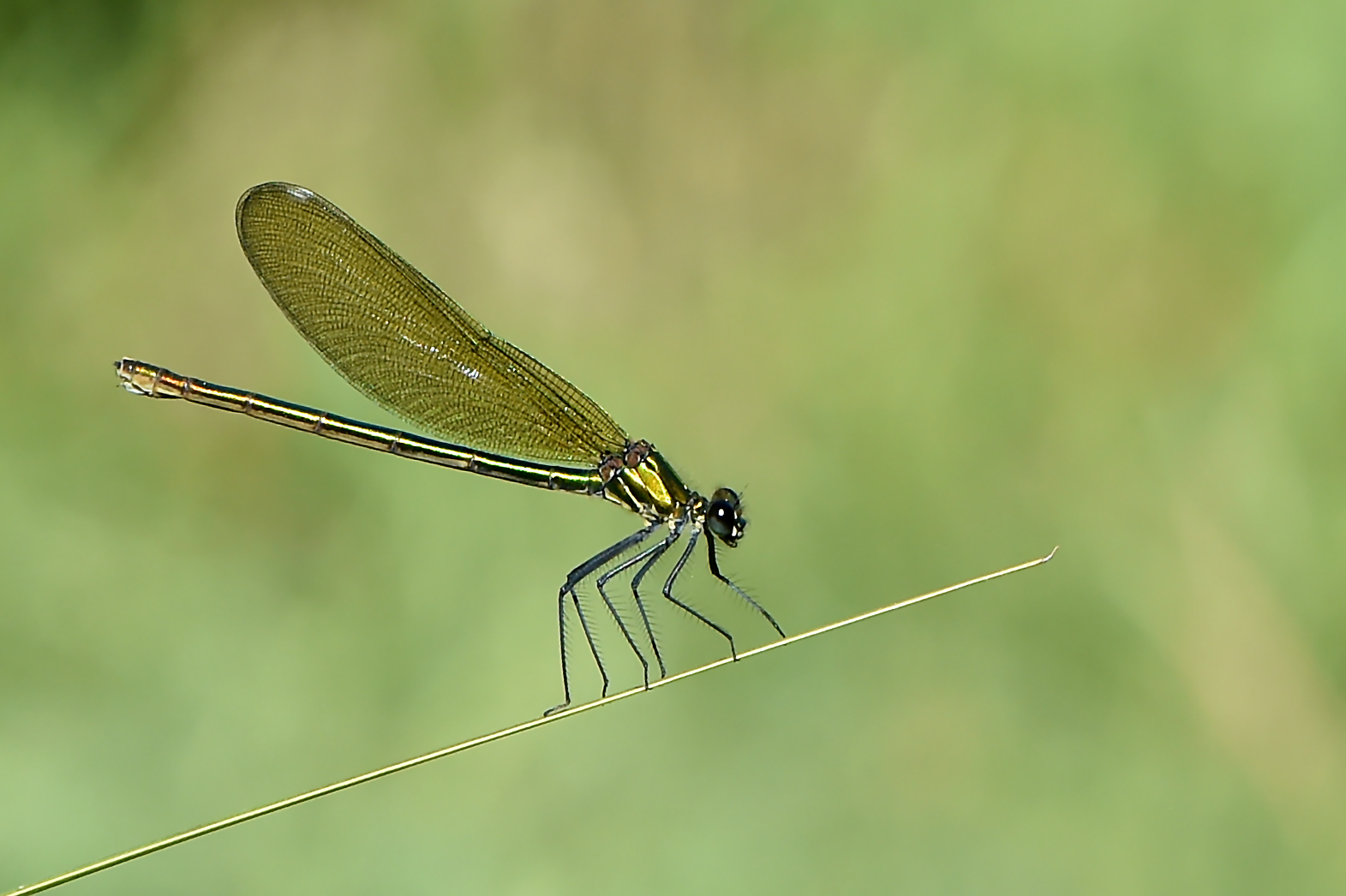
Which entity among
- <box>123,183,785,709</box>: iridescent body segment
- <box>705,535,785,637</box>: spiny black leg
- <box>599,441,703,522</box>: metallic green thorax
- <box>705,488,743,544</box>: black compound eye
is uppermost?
<box>123,183,785,709</box>: iridescent body segment

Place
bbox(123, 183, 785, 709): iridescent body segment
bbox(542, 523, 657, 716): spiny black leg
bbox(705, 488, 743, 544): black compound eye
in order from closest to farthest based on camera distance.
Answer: bbox(542, 523, 657, 716): spiny black leg, bbox(705, 488, 743, 544): black compound eye, bbox(123, 183, 785, 709): iridescent body segment

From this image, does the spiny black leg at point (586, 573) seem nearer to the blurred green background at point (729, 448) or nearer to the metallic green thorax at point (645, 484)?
the metallic green thorax at point (645, 484)

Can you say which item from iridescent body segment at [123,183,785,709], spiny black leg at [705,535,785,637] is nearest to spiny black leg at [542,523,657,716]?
iridescent body segment at [123,183,785,709]

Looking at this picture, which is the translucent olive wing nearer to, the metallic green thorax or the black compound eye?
the metallic green thorax

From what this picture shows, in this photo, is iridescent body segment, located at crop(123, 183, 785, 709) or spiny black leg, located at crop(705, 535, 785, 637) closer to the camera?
spiny black leg, located at crop(705, 535, 785, 637)

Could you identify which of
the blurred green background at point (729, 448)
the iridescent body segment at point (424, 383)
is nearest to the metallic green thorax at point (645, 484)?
the iridescent body segment at point (424, 383)

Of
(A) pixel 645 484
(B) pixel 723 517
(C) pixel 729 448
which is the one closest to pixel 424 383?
(A) pixel 645 484

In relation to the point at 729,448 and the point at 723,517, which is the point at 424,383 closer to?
the point at 723,517

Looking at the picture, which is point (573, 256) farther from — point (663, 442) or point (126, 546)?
point (126, 546)
